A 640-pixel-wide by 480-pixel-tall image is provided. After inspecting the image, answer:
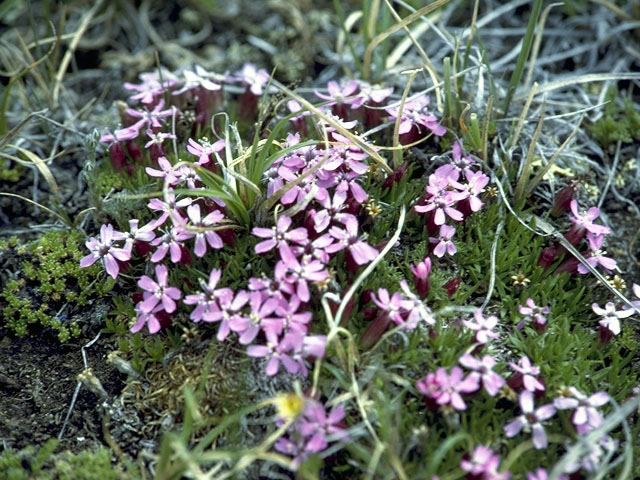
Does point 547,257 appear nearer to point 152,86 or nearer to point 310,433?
point 310,433

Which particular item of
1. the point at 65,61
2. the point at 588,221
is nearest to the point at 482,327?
the point at 588,221

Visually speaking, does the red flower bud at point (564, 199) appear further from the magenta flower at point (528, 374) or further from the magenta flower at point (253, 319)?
the magenta flower at point (253, 319)

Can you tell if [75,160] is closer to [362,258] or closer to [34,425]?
[34,425]

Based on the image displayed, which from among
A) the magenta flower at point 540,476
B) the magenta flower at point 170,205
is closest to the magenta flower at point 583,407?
the magenta flower at point 540,476

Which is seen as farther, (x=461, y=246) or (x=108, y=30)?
(x=108, y=30)

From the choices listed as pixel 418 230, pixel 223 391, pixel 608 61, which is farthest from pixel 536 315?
pixel 608 61
